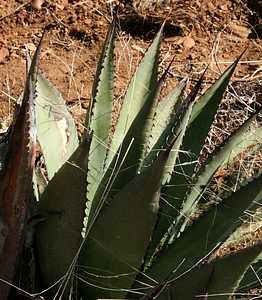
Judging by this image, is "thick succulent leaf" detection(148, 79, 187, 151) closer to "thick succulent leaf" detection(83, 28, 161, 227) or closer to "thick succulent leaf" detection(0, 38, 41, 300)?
"thick succulent leaf" detection(83, 28, 161, 227)

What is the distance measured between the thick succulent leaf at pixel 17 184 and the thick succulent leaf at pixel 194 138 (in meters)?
0.50

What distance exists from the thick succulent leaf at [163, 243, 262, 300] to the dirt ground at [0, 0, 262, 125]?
5.59 ft

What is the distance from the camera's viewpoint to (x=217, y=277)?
177 centimetres

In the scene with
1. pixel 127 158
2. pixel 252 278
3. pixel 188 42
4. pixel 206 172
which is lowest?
pixel 252 278

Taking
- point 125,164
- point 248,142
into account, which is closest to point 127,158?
point 125,164

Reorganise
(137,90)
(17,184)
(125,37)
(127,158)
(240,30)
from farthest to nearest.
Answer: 1. (240,30)
2. (125,37)
3. (137,90)
4. (127,158)
5. (17,184)

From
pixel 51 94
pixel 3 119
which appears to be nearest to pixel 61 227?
pixel 51 94

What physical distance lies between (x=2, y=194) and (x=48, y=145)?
46 centimetres

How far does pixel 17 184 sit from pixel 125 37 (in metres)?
2.25

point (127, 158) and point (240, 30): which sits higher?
point (127, 158)

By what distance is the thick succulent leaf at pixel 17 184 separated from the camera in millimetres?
1520

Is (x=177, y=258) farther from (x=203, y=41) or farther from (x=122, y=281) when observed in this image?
(x=203, y=41)

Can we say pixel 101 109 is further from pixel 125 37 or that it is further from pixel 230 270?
pixel 125 37

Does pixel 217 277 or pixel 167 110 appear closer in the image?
pixel 217 277
